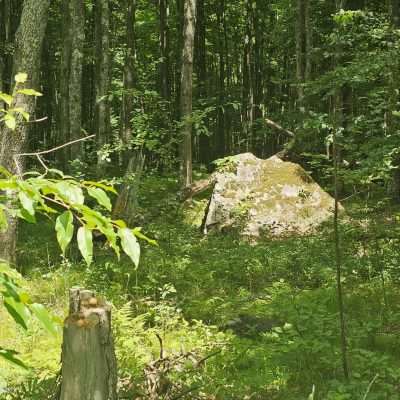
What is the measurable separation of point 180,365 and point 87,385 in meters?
1.60

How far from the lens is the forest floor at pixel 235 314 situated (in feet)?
14.7

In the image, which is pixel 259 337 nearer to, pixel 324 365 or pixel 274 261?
pixel 324 365

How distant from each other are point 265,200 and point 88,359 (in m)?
8.21

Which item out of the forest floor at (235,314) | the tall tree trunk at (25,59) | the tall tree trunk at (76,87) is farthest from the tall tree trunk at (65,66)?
the tall tree trunk at (25,59)

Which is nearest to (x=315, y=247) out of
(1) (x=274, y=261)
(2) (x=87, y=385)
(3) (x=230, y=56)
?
(1) (x=274, y=261)

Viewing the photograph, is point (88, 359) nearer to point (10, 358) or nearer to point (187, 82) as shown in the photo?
point (10, 358)

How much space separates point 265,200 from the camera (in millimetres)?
11227

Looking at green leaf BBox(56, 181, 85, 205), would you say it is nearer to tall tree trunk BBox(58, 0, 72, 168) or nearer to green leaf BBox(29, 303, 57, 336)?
green leaf BBox(29, 303, 57, 336)

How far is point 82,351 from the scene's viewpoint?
11.1 feet

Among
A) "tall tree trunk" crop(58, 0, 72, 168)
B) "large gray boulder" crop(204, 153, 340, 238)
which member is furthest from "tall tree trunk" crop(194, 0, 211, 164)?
"large gray boulder" crop(204, 153, 340, 238)

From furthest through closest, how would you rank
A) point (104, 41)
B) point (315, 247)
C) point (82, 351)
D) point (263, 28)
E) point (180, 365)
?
point (263, 28), point (104, 41), point (315, 247), point (180, 365), point (82, 351)

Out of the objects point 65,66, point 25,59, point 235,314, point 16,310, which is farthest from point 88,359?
point 65,66

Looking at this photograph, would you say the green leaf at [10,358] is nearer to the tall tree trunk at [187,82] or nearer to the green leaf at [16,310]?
the green leaf at [16,310]

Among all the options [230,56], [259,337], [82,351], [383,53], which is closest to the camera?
[82,351]
